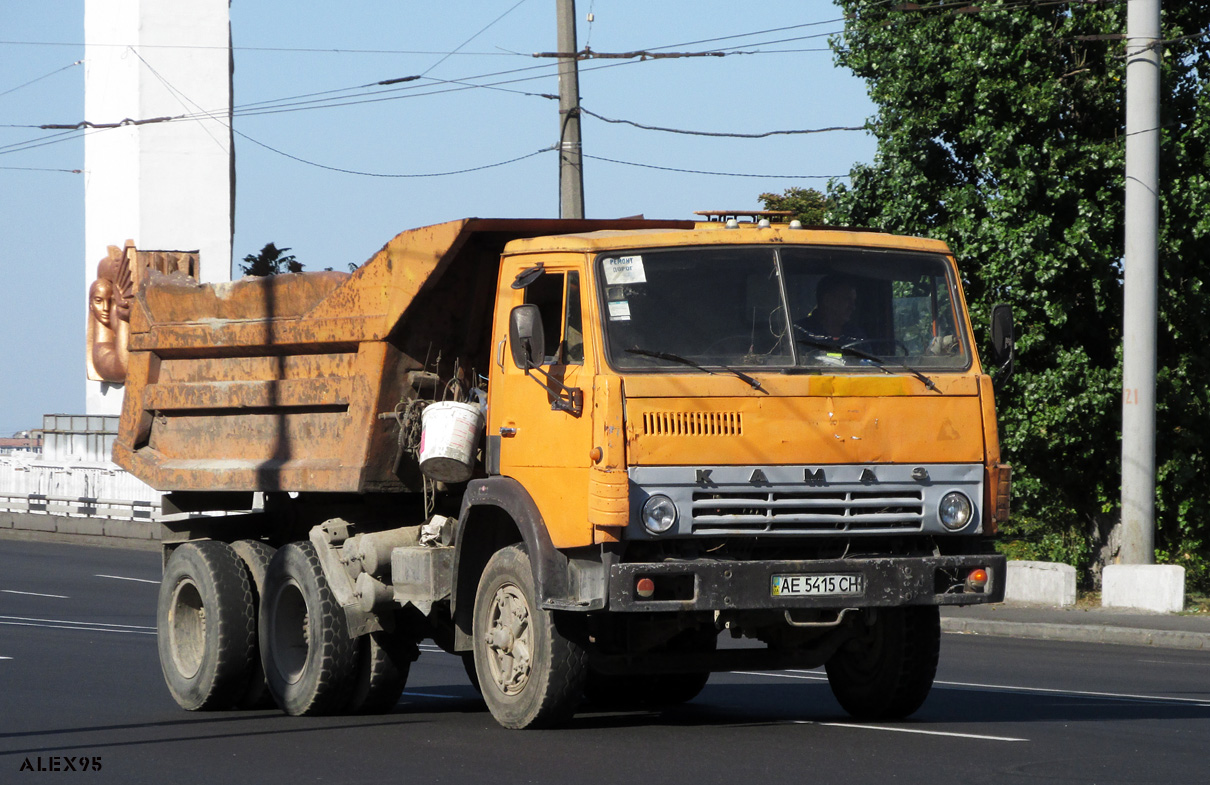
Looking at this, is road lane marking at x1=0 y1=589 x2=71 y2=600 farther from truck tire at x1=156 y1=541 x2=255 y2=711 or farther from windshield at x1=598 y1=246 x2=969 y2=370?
windshield at x1=598 y1=246 x2=969 y2=370

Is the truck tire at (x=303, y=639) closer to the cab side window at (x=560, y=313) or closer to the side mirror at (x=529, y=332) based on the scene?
the cab side window at (x=560, y=313)

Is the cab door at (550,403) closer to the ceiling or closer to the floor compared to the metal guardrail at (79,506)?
closer to the ceiling

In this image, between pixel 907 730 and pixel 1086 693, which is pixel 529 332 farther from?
pixel 1086 693

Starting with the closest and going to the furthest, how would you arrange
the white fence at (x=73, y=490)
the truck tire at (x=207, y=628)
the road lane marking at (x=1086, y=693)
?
1. the road lane marking at (x=1086, y=693)
2. the truck tire at (x=207, y=628)
3. the white fence at (x=73, y=490)

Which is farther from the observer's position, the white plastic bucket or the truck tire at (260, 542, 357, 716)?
the truck tire at (260, 542, 357, 716)

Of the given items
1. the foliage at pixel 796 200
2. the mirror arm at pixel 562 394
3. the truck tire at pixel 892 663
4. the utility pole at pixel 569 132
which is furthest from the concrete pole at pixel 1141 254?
the foliage at pixel 796 200

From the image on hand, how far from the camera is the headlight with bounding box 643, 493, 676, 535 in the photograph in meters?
8.18

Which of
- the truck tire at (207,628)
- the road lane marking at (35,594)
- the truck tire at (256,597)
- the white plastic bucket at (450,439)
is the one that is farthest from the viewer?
the road lane marking at (35,594)

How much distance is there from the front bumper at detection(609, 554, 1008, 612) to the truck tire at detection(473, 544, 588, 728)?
2.06 ft

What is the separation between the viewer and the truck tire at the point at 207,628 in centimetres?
1113

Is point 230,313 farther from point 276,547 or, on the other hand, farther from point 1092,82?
point 1092,82

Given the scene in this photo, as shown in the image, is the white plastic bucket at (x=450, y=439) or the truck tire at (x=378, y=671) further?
the truck tire at (x=378, y=671)

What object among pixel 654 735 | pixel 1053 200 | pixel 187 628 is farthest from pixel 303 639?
pixel 1053 200

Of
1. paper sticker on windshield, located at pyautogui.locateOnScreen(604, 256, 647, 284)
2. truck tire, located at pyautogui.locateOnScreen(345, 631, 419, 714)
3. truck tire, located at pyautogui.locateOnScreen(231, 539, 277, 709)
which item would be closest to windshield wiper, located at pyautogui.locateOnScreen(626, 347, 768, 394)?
paper sticker on windshield, located at pyautogui.locateOnScreen(604, 256, 647, 284)
